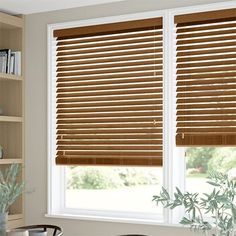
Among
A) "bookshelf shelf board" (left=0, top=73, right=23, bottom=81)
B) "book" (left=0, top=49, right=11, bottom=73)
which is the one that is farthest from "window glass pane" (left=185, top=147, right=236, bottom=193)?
"book" (left=0, top=49, right=11, bottom=73)

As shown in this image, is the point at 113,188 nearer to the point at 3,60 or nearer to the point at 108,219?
the point at 108,219

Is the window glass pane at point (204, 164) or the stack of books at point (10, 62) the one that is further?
the stack of books at point (10, 62)

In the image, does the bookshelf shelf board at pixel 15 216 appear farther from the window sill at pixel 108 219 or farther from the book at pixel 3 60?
the book at pixel 3 60

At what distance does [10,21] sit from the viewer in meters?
5.15

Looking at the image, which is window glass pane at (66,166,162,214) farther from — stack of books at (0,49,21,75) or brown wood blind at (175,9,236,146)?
stack of books at (0,49,21,75)

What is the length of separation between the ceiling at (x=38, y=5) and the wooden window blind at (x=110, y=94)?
0.22m

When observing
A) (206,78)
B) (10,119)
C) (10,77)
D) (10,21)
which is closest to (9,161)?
(10,119)

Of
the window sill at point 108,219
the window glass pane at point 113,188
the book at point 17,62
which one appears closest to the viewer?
the window sill at point 108,219

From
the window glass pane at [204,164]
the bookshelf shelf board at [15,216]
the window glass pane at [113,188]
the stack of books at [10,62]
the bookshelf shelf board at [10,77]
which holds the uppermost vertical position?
the stack of books at [10,62]

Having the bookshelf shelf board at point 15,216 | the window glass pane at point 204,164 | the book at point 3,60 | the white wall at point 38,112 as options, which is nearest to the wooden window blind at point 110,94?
the white wall at point 38,112

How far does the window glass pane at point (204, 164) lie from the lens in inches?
174

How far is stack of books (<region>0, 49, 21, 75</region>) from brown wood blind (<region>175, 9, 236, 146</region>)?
162cm

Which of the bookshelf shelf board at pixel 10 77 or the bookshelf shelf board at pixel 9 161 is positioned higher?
the bookshelf shelf board at pixel 10 77

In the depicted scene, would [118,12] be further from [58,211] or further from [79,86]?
[58,211]
